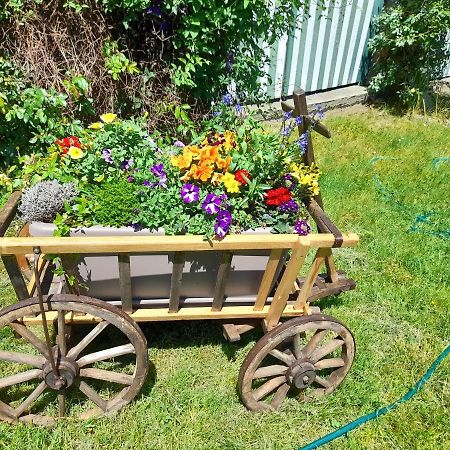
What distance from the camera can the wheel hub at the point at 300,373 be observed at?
6.64ft

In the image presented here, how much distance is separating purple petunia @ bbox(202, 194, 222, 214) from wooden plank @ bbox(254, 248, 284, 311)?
29cm

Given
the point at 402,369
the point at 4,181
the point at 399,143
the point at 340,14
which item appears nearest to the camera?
the point at 4,181

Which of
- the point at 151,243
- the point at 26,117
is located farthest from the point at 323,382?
the point at 26,117

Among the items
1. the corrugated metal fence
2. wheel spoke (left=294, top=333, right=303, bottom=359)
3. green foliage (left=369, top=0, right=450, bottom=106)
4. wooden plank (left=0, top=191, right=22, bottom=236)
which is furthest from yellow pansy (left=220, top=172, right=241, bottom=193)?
green foliage (left=369, top=0, right=450, bottom=106)

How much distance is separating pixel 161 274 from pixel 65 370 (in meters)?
0.54

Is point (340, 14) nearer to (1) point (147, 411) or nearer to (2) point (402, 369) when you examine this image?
(2) point (402, 369)

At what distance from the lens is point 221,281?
6.06 ft

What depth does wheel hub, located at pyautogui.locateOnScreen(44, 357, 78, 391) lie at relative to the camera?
1.81 metres

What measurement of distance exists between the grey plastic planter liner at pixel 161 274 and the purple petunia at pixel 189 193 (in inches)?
6.3

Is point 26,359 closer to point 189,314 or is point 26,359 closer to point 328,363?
point 189,314

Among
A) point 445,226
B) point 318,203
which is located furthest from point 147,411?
point 445,226

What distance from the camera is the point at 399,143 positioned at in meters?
4.95

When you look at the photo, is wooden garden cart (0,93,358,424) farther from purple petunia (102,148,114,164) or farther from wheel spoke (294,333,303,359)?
purple petunia (102,148,114,164)

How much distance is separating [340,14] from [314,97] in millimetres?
994
